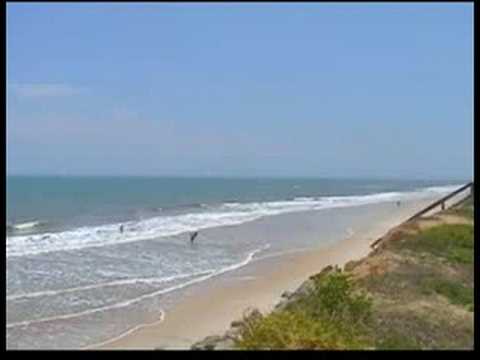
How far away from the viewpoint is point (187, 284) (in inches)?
693

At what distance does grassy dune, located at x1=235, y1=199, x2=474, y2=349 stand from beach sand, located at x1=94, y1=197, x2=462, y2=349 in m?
1.73

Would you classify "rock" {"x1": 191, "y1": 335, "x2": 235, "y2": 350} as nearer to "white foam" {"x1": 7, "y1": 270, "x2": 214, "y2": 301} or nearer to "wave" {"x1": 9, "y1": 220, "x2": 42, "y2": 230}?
"white foam" {"x1": 7, "y1": 270, "x2": 214, "y2": 301}

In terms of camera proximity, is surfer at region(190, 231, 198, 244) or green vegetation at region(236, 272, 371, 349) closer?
green vegetation at region(236, 272, 371, 349)

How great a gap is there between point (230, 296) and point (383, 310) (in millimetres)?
5760

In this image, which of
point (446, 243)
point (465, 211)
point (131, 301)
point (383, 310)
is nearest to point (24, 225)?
point (465, 211)

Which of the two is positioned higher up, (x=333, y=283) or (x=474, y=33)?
(x=474, y=33)

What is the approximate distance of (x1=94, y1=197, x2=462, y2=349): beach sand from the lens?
469 inches

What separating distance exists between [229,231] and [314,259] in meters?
9.89

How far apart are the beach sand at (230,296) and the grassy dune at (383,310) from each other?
1732 millimetres

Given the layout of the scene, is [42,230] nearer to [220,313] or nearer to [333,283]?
[220,313]

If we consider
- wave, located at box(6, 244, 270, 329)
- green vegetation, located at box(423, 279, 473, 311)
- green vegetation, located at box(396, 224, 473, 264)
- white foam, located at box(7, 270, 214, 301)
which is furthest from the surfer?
green vegetation, located at box(423, 279, 473, 311)

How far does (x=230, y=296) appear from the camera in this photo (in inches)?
634

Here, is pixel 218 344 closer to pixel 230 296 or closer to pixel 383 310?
pixel 383 310

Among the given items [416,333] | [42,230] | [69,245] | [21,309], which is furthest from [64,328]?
[42,230]
